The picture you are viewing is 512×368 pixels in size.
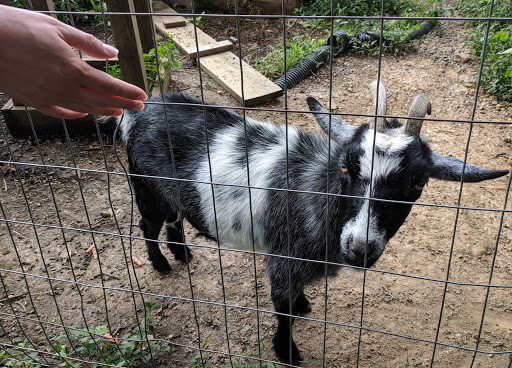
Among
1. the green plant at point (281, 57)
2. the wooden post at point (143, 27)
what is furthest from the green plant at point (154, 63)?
the green plant at point (281, 57)

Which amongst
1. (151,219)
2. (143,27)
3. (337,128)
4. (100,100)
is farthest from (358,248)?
(143,27)

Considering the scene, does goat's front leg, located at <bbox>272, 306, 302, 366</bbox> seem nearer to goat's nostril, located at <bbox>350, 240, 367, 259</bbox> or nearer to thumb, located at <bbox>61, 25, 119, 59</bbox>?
goat's nostril, located at <bbox>350, 240, 367, 259</bbox>

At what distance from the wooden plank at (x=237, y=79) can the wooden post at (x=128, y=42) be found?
146 centimetres

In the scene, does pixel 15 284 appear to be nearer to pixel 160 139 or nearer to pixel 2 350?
pixel 2 350

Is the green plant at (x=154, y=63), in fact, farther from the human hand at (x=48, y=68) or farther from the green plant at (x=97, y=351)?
the human hand at (x=48, y=68)

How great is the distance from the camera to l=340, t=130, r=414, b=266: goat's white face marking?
98.9 inches

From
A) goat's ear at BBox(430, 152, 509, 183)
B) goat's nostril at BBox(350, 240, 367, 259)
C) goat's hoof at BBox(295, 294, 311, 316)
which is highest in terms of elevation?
goat's ear at BBox(430, 152, 509, 183)

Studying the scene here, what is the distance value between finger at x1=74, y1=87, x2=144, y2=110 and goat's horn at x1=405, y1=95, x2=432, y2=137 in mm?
1659

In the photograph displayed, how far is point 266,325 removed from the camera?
3.51m

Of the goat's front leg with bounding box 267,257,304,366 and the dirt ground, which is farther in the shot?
the dirt ground

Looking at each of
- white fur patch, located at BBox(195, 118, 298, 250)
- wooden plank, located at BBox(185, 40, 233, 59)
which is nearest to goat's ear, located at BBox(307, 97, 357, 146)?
white fur patch, located at BBox(195, 118, 298, 250)

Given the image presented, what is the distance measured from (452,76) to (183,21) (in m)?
4.09

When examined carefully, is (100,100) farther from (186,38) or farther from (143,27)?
(186,38)

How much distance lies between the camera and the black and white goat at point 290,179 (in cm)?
259
